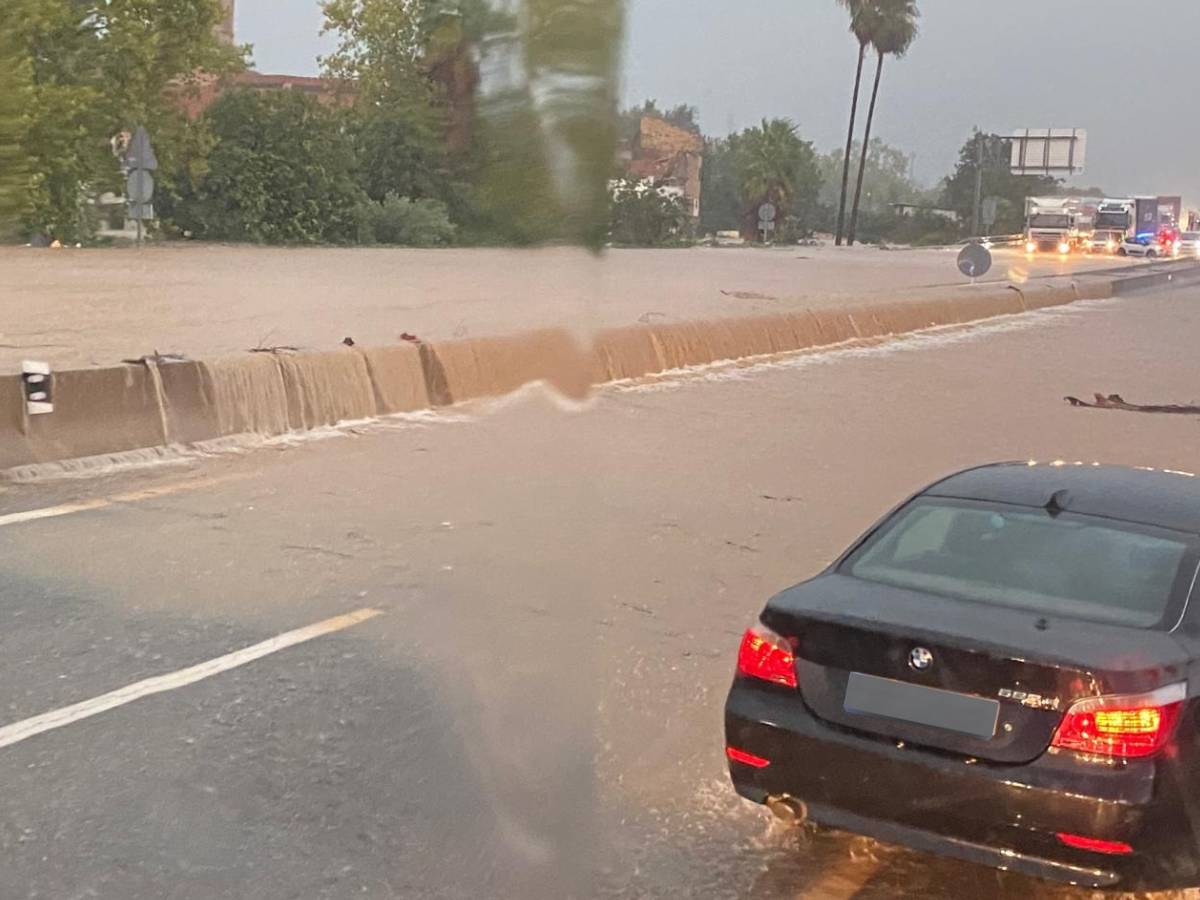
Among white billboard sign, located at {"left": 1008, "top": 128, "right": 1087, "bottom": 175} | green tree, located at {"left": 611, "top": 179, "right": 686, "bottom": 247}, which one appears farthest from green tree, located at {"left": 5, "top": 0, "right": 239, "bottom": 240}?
white billboard sign, located at {"left": 1008, "top": 128, "right": 1087, "bottom": 175}

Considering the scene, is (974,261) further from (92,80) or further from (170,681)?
(92,80)

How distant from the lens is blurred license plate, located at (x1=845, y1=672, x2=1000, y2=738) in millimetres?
3865

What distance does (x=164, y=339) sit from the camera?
54.9 ft

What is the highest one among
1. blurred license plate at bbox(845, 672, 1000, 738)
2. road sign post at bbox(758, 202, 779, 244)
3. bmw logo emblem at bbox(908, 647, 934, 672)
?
road sign post at bbox(758, 202, 779, 244)

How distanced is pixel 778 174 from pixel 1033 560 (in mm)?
10270

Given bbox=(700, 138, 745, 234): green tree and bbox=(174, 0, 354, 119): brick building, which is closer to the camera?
bbox=(174, 0, 354, 119): brick building

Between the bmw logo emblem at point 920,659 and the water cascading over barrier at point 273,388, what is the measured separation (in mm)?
1855

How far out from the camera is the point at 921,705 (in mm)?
3953

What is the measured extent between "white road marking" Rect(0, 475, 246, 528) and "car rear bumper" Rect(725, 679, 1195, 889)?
5.78m

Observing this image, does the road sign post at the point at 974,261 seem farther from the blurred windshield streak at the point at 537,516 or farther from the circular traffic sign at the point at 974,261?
the blurred windshield streak at the point at 537,516

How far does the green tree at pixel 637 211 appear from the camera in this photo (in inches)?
92.4

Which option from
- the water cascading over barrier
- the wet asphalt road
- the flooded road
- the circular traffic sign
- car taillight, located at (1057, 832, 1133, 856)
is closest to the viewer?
car taillight, located at (1057, 832, 1133, 856)

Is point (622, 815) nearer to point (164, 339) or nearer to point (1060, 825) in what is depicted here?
point (1060, 825)

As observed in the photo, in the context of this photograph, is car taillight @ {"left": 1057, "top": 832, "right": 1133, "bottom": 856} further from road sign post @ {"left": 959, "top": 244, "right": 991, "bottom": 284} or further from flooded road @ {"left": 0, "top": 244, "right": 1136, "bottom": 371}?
road sign post @ {"left": 959, "top": 244, "right": 991, "bottom": 284}
